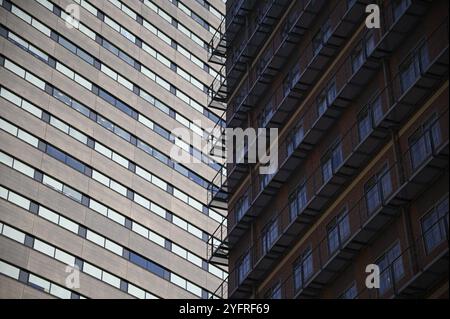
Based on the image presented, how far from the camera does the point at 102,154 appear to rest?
7956 centimetres

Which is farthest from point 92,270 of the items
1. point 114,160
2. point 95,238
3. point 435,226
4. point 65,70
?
point 435,226

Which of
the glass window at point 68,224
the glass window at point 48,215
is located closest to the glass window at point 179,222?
the glass window at point 68,224

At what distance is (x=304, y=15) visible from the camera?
1833 inches

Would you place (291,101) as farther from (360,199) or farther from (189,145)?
(189,145)

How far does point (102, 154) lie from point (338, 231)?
143 feet

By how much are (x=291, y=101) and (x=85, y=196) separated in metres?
33.6

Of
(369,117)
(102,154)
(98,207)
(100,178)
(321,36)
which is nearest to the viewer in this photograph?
(369,117)

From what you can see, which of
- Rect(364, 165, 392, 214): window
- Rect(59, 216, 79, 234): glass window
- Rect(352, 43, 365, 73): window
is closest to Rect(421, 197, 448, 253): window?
Rect(364, 165, 392, 214): window

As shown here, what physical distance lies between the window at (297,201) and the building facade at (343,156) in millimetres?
96

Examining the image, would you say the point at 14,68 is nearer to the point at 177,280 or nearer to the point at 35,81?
the point at 35,81

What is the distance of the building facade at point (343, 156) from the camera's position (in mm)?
33594

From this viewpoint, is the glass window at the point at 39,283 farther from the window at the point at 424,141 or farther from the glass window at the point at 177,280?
the window at the point at 424,141

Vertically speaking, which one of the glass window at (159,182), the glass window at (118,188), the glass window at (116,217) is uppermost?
the glass window at (159,182)
